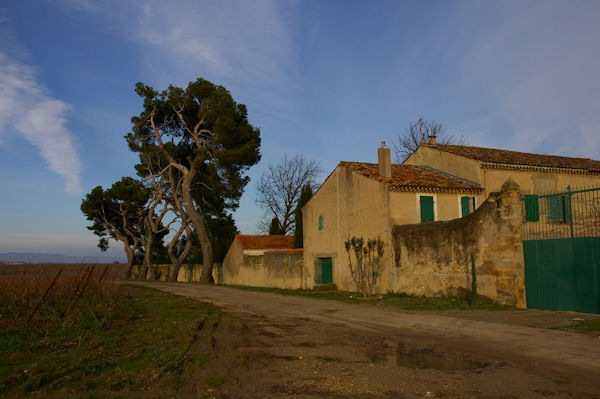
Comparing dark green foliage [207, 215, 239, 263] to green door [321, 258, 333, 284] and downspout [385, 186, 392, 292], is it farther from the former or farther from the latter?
downspout [385, 186, 392, 292]

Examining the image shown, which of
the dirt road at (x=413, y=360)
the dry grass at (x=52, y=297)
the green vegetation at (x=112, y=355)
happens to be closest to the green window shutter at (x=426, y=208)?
the dirt road at (x=413, y=360)

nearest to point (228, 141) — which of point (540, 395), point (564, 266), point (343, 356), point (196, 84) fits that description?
point (196, 84)

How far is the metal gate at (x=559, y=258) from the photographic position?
39.4ft

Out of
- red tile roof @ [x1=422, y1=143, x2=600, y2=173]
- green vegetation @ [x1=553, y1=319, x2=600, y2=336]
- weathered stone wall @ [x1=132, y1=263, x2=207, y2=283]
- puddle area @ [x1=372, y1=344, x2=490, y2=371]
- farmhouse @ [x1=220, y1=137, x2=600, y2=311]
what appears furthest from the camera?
weathered stone wall @ [x1=132, y1=263, x2=207, y2=283]

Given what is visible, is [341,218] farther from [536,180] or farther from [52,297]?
[52,297]

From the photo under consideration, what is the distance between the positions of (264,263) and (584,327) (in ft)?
69.2

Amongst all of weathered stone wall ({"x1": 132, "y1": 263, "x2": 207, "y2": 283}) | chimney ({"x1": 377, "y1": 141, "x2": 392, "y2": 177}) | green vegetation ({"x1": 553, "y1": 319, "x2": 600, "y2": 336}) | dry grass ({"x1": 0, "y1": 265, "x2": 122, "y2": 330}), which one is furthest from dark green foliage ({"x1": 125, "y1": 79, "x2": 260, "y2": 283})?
green vegetation ({"x1": 553, "y1": 319, "x2": 600, "y2": 336})

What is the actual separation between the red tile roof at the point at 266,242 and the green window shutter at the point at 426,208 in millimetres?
15552

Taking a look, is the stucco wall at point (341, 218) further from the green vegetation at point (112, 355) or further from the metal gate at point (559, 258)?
the green vegetation at point (112, 355)

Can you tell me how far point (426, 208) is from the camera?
2056 cm

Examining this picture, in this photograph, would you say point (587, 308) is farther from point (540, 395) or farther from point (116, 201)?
point (116, 201)

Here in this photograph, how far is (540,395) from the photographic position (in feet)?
17.6

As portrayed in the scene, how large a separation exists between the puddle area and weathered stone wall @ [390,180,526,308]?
7.27m

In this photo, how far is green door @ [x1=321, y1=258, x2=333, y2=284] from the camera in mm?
24000
